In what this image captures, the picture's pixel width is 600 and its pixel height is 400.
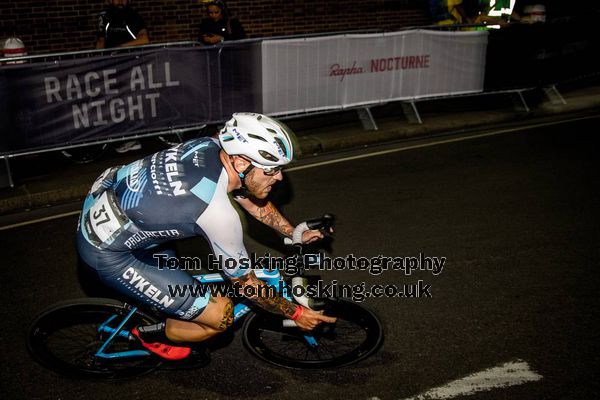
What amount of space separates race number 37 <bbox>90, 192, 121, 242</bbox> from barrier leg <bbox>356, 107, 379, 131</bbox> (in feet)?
24.4

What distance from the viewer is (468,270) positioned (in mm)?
6098

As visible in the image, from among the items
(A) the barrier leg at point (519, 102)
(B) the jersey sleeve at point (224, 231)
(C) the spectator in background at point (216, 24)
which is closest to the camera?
(B) the jersey sleeve at point (224, 231)

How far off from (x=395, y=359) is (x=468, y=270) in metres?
1.66

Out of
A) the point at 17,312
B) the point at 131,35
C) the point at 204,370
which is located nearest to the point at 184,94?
the point at 131,35

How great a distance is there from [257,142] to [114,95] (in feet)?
18.1

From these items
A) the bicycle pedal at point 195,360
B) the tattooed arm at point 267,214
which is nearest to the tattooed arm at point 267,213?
the tattooed arm at point 267,214

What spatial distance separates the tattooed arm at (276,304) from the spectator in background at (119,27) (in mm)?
7092

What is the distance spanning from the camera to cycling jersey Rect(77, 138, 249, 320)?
3.74 m

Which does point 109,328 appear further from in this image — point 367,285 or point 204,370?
point 367,285

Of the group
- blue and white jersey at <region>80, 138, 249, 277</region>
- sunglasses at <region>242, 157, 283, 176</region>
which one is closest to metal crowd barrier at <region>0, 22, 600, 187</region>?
blue and white jersey at <region>80, 138, 249, 277</region>

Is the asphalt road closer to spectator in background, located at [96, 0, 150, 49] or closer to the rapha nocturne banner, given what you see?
the rapha nocturne banner

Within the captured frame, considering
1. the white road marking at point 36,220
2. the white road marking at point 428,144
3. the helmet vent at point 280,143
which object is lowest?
the white road marking at point 36,220

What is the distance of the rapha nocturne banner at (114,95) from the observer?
817cm

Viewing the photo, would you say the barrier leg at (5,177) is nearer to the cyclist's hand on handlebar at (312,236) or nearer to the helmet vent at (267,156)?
the cyclist's hand on handlebar at (312,236)
